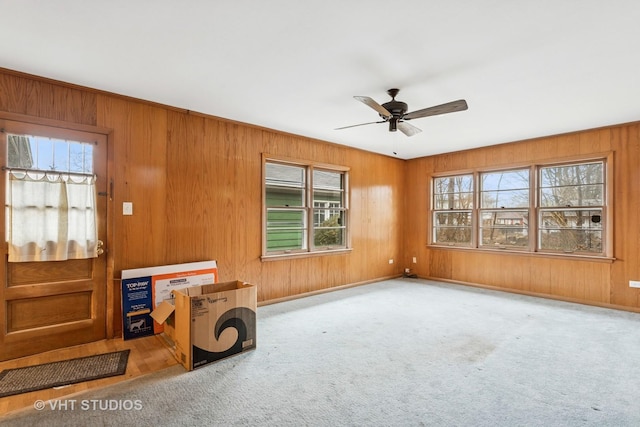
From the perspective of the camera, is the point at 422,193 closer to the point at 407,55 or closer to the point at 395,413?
the point at 407,55

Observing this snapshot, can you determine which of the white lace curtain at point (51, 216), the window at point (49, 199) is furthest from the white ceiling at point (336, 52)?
the white lace curtain at point (51, 216)

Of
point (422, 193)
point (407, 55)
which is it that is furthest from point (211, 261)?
point (422, 193)

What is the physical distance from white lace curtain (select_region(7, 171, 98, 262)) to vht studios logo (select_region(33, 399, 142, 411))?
1.34m

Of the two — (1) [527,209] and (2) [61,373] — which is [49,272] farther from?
(1) [527,209]

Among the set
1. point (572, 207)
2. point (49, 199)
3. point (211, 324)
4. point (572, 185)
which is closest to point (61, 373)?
point (211, 324)

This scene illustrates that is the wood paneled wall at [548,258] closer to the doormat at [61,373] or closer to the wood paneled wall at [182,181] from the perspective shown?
the wood paneled wall at [182,181]

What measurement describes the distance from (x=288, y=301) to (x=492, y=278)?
3580 mm

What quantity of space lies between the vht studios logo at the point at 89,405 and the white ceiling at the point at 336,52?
254 cm

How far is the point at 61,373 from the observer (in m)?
2.48

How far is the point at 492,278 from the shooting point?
18.0ft

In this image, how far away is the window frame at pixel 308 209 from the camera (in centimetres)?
448

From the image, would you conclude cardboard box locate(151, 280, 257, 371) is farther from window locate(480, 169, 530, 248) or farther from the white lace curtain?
window locate(480, 169, 530, 248)

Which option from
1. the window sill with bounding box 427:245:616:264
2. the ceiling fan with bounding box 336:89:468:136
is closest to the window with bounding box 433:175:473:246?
the window sill with bounding box 427:245:616:264

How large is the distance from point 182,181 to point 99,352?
1.90 m
